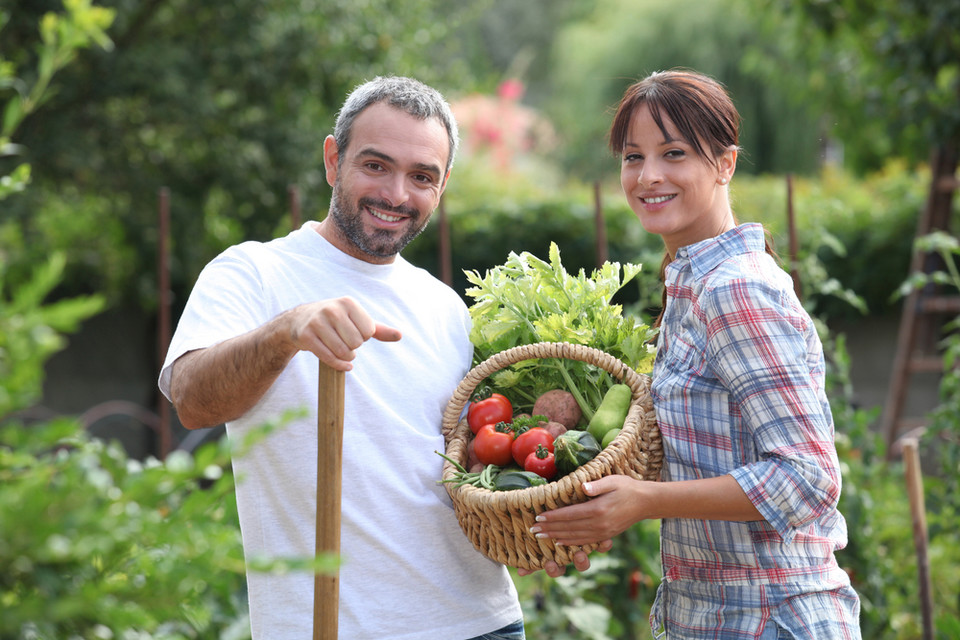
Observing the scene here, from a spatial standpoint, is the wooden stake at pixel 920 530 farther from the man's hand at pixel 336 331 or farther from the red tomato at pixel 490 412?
the man's hand at pixel 336 331

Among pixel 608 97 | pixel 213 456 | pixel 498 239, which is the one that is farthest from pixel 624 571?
pixel 608 97

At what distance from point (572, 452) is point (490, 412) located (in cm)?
27

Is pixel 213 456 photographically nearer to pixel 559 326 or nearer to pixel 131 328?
pixel 559 326

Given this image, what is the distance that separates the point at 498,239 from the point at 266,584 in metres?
4.40

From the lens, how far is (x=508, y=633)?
2047mm

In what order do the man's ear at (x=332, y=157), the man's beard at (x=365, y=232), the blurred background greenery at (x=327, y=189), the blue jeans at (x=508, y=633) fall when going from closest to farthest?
1. the blue jeans at (x=508, y=633)
2. the man's beard at (x=365, y=232)
3. the man's ear at (x=332, y=157)
4. the blurred background greenery at (x=327, y=189)

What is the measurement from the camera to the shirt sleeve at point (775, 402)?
1638mm

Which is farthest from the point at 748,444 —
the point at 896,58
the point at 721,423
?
the point at 896,58

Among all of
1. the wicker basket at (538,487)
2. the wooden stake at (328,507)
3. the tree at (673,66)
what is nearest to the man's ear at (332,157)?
the wicker basket at (538,487)

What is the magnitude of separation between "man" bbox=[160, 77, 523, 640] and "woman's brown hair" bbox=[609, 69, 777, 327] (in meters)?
0.53

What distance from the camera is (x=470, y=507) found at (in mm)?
1783

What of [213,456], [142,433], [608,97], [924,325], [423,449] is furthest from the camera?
[608,97]

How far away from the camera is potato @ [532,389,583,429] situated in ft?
6.46

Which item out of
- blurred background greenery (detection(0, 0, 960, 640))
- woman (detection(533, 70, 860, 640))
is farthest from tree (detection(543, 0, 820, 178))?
woman (detection(533, 70, 860, 640))
